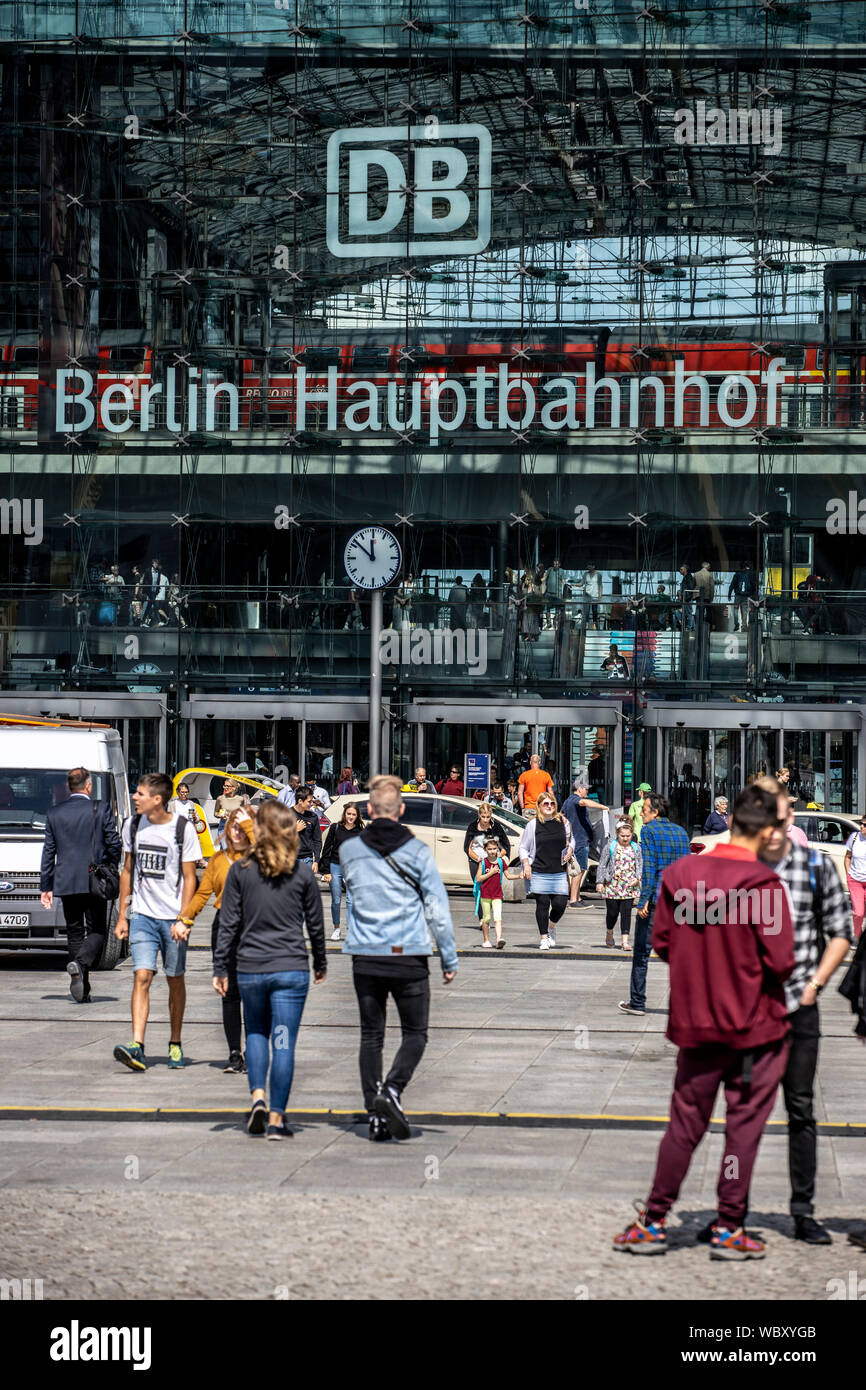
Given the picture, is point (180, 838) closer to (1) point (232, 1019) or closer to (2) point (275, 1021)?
(1) point (232, 1019)

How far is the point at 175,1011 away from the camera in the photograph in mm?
10883

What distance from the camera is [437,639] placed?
34156mm

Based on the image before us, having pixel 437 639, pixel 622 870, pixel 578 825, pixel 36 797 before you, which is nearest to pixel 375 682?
pixel 578 825

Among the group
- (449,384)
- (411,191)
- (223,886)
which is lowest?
(223,886)

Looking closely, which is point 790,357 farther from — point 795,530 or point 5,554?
point 5,554

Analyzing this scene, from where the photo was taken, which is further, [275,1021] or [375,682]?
[375,682]

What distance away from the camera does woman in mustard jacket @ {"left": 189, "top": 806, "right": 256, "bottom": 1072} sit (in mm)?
10516

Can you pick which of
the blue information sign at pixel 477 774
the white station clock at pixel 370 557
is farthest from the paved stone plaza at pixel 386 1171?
the blue information sign at pixel 477 774

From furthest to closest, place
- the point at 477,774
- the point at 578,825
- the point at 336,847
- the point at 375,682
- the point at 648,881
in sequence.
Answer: the point at 477,774 → the point at 578,825 → the point at 375,682 → the point at 336,847 → the point at 648,881

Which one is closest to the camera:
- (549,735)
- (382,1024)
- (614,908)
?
(382,1024)

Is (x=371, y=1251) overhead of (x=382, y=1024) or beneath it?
beneath

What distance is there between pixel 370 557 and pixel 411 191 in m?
9.79

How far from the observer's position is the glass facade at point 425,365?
3341 cm
